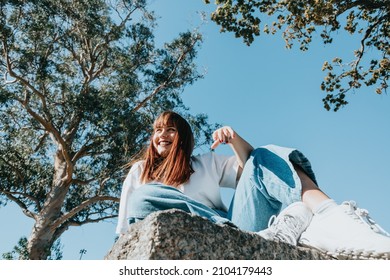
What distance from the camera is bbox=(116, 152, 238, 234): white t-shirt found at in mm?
1969

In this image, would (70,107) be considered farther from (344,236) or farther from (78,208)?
(344,236)

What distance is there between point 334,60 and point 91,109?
5.77m

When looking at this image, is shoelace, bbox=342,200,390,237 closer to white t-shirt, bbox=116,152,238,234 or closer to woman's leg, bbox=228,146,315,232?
woman's leg, bbox=228,146,315,232

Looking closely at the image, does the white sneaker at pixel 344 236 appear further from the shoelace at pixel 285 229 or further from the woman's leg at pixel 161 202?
the woman's leg at pixel 161 202

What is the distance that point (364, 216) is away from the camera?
1.51 m

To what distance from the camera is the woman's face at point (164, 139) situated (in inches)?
83.4

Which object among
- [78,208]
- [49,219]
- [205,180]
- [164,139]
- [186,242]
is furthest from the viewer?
[78,208]

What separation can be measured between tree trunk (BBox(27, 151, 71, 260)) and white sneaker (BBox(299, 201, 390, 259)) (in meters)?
8.78

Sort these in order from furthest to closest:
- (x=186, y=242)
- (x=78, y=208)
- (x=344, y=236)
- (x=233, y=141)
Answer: (x=78, y=208) < (x=233, y=141) < (x=344, y=236) < (x=186, y=242)

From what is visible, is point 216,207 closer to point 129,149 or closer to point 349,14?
point 349,14

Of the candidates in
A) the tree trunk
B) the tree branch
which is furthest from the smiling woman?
the tree branch

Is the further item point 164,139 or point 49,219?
point 49,219

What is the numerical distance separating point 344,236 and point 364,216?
14 centimetres

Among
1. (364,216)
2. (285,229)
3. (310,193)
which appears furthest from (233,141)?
(364,216)
